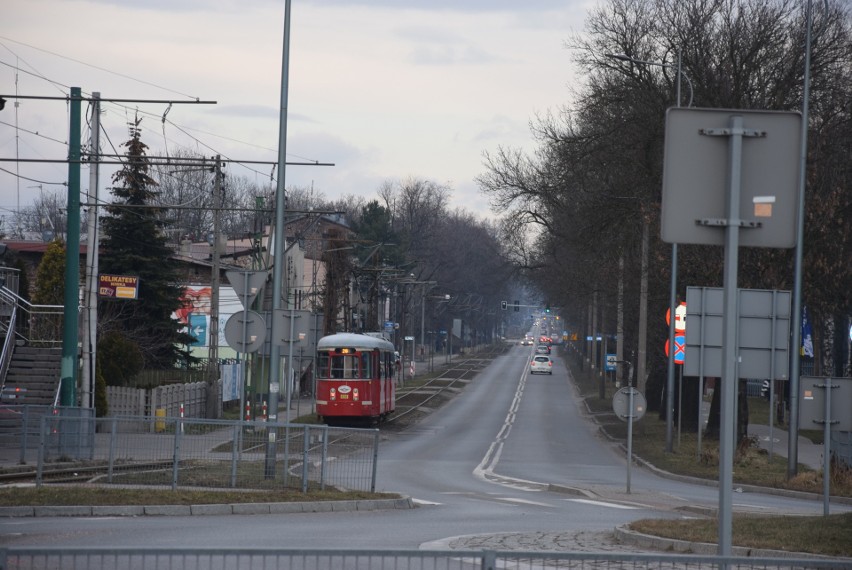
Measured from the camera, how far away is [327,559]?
22.2 ft

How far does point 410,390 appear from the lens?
71062mm

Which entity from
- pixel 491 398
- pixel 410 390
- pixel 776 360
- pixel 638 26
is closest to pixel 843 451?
pixel 776 360

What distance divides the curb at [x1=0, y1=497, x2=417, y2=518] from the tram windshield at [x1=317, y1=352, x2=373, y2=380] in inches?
964

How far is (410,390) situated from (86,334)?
40979mm

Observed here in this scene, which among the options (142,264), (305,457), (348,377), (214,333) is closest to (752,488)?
(305,457)

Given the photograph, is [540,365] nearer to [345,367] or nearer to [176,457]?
[345,367]

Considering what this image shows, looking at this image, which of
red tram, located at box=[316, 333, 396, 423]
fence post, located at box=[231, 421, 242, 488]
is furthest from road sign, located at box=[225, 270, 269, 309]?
red tram, located at box=[316, 333, 396, 423]

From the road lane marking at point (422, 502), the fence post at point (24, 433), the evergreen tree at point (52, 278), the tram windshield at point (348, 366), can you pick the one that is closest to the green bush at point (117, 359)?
the evergreen tree at point (52, 278)

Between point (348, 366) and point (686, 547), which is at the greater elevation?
point (348, 366)

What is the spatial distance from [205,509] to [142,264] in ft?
123

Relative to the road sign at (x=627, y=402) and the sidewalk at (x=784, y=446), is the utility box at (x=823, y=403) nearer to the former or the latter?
the road sign at (x=627, y=402)

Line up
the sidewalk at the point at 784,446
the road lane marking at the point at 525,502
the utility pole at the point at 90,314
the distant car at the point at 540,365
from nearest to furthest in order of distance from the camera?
the road lane marking at the point at 525,502 → the utility pole at the point at 90,314 → the sidewalk at the point at 784,446 → the distant car at the point at 540,365

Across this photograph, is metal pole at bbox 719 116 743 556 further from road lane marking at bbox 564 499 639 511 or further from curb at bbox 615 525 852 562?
road lane marking at bbox 564 499 639 511

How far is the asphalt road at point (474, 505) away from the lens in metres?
13.5
